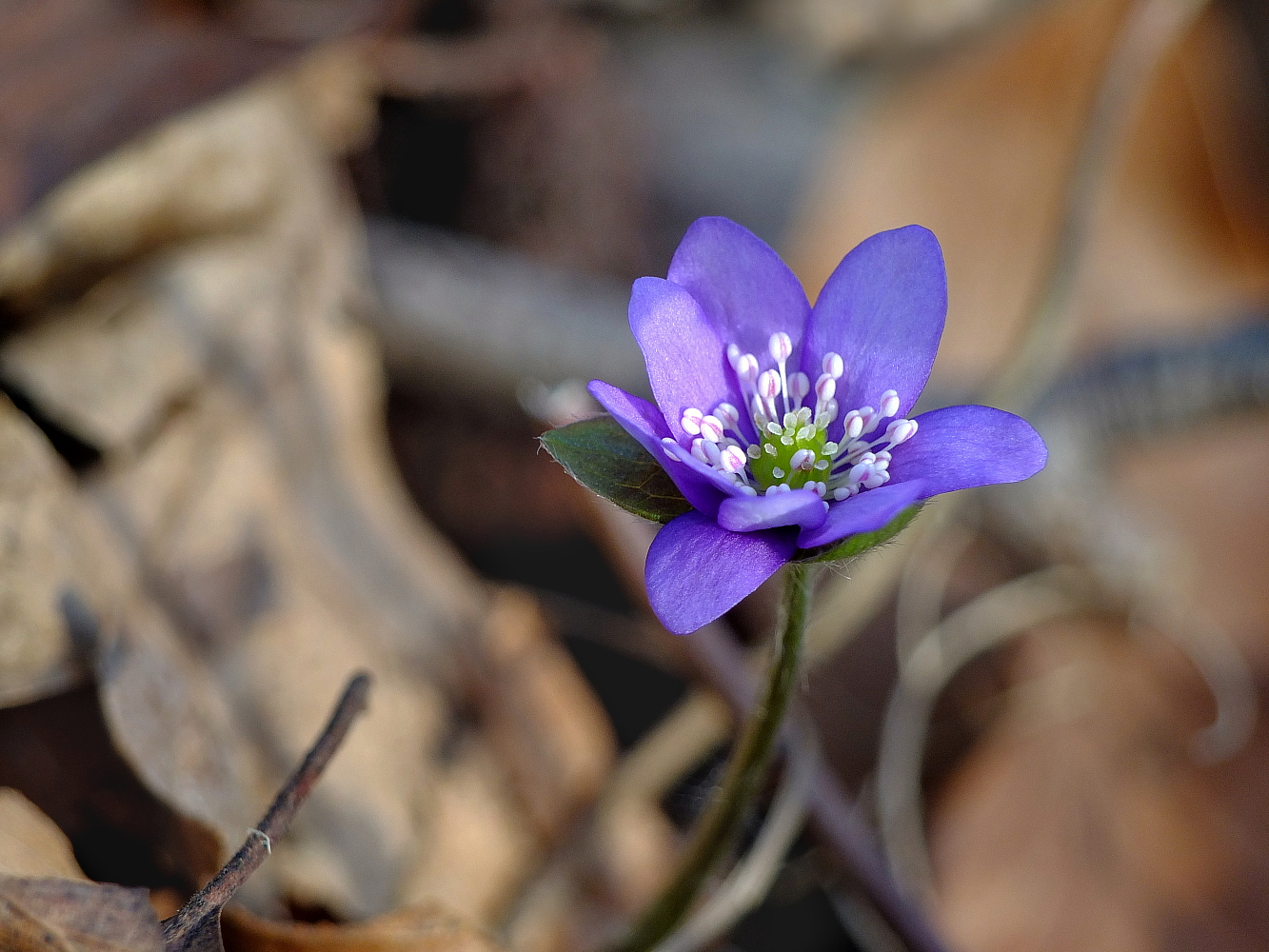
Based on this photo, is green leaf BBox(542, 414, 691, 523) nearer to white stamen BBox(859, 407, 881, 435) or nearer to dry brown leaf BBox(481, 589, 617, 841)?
white stamen BBox(859, 407, 881, 435)

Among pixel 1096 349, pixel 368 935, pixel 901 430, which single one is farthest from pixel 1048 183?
pixel 368 935

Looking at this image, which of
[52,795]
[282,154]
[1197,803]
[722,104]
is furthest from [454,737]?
[722,104]

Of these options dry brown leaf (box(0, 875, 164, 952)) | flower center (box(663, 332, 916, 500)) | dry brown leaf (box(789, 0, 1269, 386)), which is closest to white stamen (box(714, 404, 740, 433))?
flower center (box(663, 332, 916, 500))

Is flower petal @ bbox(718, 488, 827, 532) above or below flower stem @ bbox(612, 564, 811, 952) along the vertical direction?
above

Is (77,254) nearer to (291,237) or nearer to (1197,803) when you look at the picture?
(291,237)

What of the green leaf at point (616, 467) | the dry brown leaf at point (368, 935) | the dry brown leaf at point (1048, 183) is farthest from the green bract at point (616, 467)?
the dry brown leaf at point (1048, 183)

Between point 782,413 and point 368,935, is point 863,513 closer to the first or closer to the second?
point 782,413

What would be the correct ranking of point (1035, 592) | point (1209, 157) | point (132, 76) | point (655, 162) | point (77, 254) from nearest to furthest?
point (77, 254) → point (132, 76) → point (1035, 592) → point (655, 162) → point (1209, 157)
